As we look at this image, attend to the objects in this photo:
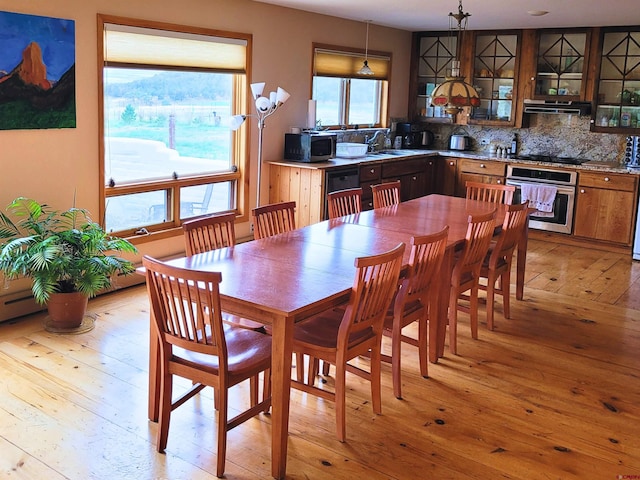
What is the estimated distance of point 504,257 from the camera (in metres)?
5.11

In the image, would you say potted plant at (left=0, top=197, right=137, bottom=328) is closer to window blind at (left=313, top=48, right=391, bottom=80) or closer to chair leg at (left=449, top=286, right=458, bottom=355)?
chair leg at (left=449, top=286, right=458, bottom=355)

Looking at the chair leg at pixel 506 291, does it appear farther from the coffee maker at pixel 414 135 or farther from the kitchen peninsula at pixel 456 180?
the coffee maker at pixel 414 135

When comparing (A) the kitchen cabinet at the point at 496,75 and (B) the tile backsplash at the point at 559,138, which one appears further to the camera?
(A) the kitchen cabinet at the point at 496,75

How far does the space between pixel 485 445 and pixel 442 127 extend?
20.9 feet

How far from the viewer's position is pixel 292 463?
3088mm

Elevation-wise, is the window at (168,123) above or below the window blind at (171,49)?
below

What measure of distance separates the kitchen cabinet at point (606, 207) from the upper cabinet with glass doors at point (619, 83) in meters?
0.63

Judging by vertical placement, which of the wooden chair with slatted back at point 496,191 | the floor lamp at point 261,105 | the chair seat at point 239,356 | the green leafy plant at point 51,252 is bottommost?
the chair seat at point 239,356

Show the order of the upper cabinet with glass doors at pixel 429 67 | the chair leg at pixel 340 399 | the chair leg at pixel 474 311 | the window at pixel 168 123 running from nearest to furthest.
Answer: the chair leg at pixel 340 399 < the chair leg at pixel 474 311 < the window at pixel 168 123 < the upper cabinet with glass doors at pixel 429 67

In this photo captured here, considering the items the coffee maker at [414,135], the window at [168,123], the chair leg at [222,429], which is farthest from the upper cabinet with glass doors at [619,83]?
the chair leg at [222,429]

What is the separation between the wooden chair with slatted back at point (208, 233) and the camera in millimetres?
3744

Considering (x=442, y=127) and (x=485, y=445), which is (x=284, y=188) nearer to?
(x=442, y=127)

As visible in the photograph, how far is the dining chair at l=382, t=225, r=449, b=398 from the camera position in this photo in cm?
366

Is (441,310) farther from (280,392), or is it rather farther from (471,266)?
(280,392)
